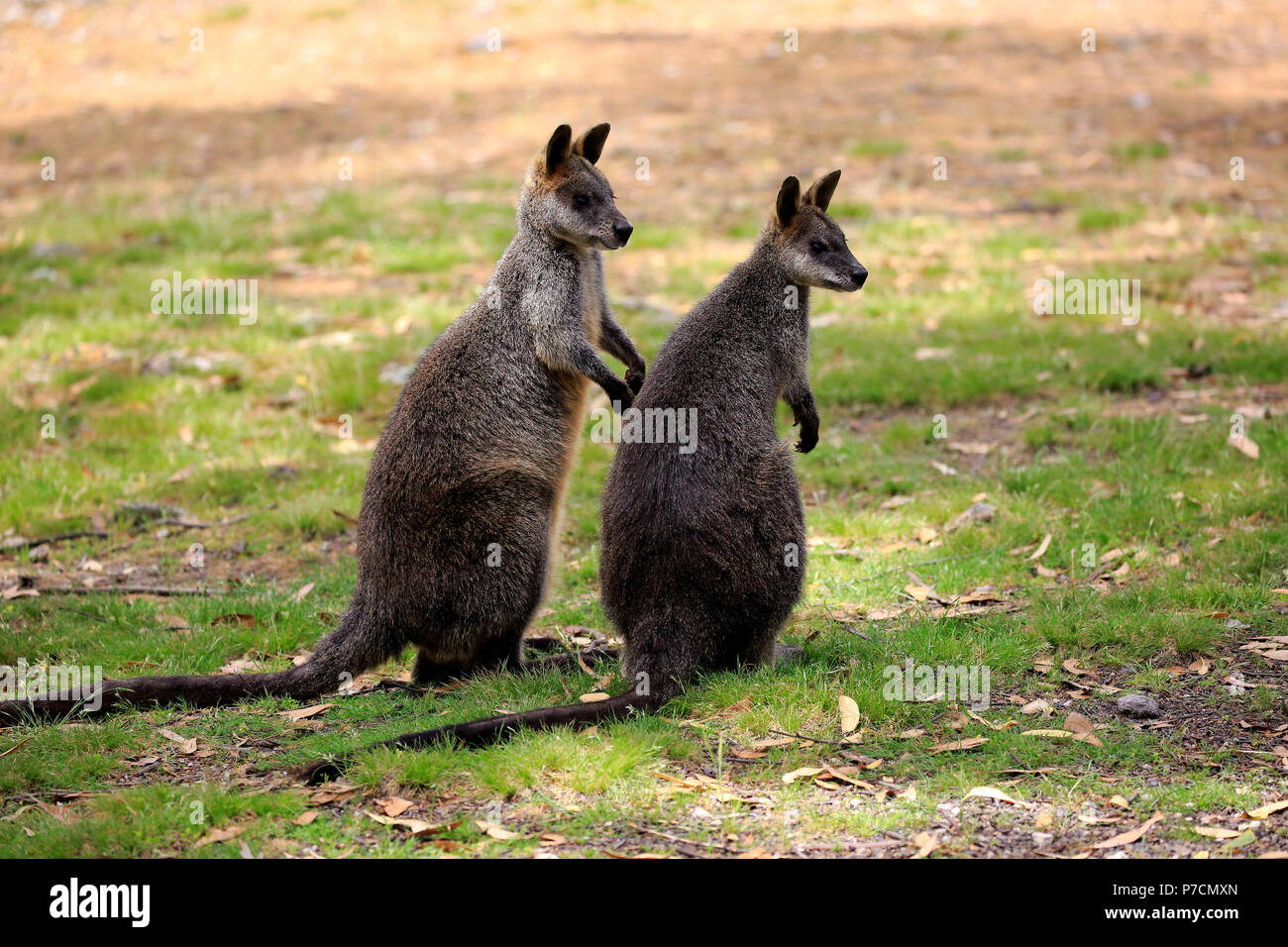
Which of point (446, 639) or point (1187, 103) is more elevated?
point (1187, 103)

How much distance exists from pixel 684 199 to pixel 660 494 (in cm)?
875

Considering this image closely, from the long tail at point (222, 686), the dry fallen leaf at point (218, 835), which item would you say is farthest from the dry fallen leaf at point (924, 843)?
the long tail at point (222, 686)

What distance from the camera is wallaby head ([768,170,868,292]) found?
19.6ft

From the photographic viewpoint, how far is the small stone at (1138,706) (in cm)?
504

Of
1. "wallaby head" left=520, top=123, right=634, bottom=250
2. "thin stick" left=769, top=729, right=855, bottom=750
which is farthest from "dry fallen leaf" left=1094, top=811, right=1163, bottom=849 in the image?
"wallaby head" left=520, top=123, right=634, bottom=250

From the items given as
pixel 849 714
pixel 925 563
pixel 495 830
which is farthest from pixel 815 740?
pixel 925 563

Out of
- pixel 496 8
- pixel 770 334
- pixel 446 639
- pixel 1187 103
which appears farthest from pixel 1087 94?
pixel 446 639

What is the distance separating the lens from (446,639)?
5586 mm

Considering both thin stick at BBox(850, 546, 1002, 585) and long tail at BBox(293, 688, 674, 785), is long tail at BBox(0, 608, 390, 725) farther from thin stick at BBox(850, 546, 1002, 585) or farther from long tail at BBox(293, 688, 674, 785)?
thin stick at BBox(850, 546, 1002, 585)

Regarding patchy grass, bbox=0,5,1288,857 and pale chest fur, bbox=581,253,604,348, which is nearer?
patchy grass, bbox=0,5,1288,857

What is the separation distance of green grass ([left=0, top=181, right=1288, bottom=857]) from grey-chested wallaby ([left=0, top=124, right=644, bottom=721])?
0.21 meters

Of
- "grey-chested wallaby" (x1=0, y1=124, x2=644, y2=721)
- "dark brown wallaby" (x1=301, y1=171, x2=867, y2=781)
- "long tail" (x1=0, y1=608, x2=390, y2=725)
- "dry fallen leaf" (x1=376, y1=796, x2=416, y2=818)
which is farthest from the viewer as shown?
"grey-chested wallaby" (x1=0, y1=124, x2=644, y2=721)

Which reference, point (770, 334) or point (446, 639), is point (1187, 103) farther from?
point (446, 639)

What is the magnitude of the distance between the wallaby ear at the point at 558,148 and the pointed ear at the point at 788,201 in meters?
1.05
